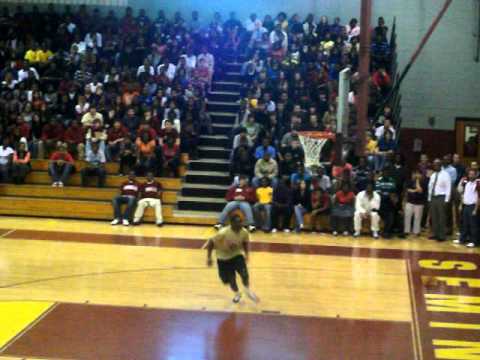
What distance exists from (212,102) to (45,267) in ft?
32.6

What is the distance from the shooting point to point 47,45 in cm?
2530

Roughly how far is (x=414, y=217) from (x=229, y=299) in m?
7.22

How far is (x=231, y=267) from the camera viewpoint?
1290 cm

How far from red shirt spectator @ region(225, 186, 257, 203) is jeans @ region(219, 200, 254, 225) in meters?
0.30

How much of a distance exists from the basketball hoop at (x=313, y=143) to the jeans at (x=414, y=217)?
2.35 meters

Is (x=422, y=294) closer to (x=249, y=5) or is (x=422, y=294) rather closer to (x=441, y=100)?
(x=441, y=100)

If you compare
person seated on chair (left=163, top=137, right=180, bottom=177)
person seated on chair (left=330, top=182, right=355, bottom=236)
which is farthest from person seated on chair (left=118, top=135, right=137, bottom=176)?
person seated on chair (left=330, top=182, right=355, bottom=236)

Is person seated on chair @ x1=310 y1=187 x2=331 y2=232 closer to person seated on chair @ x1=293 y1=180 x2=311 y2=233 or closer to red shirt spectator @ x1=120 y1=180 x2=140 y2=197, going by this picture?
person seated on chair @ x1=293 y1=180 x2=311 y2=233

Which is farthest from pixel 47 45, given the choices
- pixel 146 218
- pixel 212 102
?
pixel 146 218

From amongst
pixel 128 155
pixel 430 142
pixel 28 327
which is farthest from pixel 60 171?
pixel 430 142

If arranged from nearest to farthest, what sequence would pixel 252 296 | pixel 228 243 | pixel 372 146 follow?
1. pixel 228 243
2. pixel 252 296
3. pixel 372 146

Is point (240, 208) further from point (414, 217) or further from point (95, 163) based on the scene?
point (95, 163)

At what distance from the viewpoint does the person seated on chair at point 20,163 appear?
21188 mm

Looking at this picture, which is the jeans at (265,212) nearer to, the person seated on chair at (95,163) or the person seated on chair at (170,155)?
the person seated on chair at (170,155)
